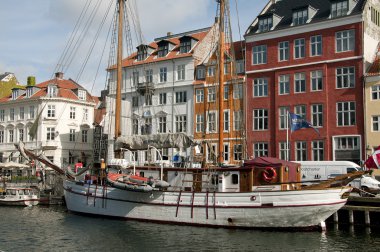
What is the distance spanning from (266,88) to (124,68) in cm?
1937

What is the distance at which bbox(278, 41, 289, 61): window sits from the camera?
4859cm

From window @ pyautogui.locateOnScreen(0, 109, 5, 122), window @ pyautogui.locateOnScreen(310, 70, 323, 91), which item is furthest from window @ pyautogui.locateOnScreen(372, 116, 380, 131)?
window @ pyautogui.locateOnScreen(0, 109, 5, 122)

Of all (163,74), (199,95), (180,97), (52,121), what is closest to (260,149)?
(199,95)

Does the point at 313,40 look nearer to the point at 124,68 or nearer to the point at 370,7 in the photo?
the point at 370,7

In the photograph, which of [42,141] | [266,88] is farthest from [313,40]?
[42,141]

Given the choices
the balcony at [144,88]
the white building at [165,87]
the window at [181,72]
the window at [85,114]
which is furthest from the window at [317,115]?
the window at [85,114]

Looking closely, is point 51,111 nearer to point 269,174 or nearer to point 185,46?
point 185,46

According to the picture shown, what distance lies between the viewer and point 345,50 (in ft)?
148

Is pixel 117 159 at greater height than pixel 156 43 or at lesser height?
lesser

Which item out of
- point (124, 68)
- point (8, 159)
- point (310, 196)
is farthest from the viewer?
point (8, 159)

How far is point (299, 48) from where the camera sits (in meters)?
47.8

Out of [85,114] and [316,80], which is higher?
[316,80]

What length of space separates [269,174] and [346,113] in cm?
1764

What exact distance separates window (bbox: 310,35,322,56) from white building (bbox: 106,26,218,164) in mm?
12024
